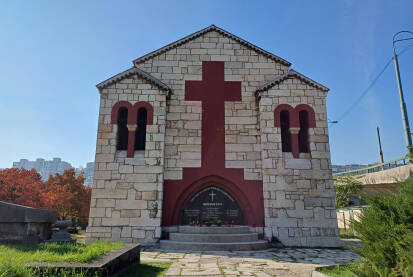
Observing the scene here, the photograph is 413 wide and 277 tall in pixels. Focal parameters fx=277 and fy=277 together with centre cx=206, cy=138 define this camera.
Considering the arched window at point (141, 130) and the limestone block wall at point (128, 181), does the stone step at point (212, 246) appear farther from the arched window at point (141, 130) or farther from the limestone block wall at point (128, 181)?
the arched window at point (141, 130)

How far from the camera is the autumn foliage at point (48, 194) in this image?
20406mm

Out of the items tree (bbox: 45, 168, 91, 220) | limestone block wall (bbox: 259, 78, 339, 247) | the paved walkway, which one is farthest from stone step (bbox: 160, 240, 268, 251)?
tree (bbox: 45, 168, 91, 220)

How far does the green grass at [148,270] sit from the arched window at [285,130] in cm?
673

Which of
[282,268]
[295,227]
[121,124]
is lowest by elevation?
[282,268]

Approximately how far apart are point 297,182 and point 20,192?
20.8 metres

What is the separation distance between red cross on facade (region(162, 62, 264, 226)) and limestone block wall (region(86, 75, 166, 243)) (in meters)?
0.72

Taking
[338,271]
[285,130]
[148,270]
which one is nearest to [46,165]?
[285,130]

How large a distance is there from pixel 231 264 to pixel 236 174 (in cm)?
462

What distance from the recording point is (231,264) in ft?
21.5

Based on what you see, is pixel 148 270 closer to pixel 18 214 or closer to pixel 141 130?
pixel 18 214

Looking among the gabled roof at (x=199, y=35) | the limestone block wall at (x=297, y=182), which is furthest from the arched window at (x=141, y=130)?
the limestone block wall at (x=297, y=182)

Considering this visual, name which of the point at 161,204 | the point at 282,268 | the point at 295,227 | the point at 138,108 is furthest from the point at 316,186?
the point at 138,108

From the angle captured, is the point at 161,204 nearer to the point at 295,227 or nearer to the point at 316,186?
the point at 295,227

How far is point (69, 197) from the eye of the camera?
834 inches
